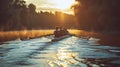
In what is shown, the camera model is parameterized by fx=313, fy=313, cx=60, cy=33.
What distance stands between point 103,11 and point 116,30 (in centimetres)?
714

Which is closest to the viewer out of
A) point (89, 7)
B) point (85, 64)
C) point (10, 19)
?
point (85, 64)

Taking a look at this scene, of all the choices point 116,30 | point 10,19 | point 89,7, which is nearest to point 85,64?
point 116,30

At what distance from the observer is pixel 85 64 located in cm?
2178

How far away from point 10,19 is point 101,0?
34.4 metres

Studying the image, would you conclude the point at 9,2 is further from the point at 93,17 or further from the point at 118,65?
the point at 118,65

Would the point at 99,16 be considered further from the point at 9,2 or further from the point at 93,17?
the point at 9,2

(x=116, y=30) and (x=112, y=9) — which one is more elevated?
(x=112, y=9)

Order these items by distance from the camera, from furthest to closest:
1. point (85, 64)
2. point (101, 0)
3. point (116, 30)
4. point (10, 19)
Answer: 1. point (10, 19)
2. point (101, 0)
3. point (116, 30)
4. point (85, 64)

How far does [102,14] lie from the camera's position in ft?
282

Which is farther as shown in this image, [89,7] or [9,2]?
[9,2]

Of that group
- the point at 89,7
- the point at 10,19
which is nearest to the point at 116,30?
the point at 89,7

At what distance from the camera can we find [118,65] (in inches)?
845

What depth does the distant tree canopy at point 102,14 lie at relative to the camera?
271 feet

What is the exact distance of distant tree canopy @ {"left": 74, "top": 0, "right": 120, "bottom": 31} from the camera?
8262 cm
